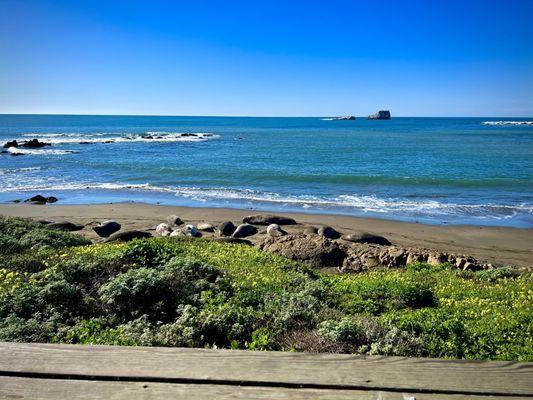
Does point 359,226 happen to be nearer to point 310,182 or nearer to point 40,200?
point 310,182

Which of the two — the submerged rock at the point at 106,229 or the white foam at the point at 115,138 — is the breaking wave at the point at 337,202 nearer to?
the submerged rock at the point at 106,229

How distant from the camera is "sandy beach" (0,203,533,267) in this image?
15.7m

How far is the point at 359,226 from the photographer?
18984mm

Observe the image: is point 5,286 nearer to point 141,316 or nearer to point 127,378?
point 141,316

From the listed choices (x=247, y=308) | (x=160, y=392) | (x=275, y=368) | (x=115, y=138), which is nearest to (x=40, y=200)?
(x=247, y=308)

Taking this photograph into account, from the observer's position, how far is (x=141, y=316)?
5.88 metres

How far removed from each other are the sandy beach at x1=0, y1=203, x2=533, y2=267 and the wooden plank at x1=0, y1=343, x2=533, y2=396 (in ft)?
45.2

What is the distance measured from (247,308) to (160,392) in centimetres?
397

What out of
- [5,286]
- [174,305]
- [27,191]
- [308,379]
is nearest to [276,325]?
[174,305]

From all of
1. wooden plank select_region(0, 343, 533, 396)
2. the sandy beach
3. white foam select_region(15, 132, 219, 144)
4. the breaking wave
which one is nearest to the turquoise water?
the breaking wave

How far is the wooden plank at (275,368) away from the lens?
87.0 inches

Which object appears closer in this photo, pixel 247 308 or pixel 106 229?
pixel 247 308

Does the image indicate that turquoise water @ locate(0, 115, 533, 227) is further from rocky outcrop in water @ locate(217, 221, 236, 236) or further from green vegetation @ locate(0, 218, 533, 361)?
green vegetation @ locate(0, 218, 533, 361)

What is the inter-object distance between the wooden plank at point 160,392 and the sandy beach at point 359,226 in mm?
14229
